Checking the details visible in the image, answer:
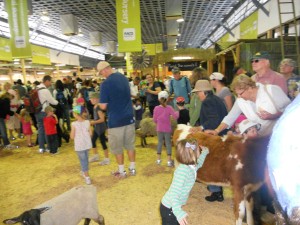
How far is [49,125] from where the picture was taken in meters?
6.21

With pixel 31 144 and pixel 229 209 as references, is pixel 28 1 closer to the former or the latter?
pixel 31 144

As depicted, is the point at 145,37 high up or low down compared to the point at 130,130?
up

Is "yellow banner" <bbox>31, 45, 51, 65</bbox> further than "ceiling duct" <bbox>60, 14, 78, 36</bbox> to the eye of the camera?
Yes

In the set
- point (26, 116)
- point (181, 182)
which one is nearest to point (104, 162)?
point (26, 116)

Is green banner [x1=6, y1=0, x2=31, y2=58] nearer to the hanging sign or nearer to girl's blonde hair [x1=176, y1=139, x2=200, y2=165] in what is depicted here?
the hanging sign

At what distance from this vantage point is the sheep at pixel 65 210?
7.07 feet

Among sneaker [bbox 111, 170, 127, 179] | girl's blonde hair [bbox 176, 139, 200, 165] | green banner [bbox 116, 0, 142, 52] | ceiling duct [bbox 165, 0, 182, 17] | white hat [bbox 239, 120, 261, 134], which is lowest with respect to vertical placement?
sneaker [bbox 111, 170, 127, 179]

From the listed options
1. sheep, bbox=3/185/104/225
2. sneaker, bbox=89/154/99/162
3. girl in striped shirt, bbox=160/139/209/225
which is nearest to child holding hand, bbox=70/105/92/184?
sneaker, bbox=89/154/99/162

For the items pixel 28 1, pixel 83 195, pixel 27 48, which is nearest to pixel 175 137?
pixel 83 195

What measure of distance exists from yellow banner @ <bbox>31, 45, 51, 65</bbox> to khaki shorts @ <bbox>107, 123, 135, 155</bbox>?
47.5 feet

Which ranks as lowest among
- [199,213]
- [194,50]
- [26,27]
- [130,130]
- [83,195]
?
[199,213]

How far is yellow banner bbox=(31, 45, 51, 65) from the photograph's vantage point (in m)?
16.6

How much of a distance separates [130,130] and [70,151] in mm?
2885

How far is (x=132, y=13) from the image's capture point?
341 inches
